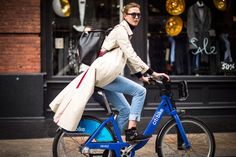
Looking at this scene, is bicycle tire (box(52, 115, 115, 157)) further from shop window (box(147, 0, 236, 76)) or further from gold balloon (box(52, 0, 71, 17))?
shop window (box(147, 0, 236, 76))

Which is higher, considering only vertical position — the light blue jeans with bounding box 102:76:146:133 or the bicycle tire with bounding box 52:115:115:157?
the light blue jeans with bounding box 102:76:146:133

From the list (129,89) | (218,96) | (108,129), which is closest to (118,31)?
(129,89)

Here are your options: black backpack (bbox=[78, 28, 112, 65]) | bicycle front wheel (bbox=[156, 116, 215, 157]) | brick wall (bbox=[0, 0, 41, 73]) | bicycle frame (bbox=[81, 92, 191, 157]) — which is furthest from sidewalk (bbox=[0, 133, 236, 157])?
black backpack (bbox=[78, 28, 112, 65])

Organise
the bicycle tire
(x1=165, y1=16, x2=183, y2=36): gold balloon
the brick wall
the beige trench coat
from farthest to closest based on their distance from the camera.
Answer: (x1=165, y1=16, x2=183, y2=36): gold balloon
the brick wall
the bicycle tire
the beige trench coat

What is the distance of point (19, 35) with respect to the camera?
28.7 feet

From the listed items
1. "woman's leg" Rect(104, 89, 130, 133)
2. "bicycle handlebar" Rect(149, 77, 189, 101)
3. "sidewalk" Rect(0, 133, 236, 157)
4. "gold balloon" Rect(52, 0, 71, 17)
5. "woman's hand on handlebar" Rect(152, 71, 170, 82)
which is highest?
"gold balloon" Rect(52, 0, 71, 17)

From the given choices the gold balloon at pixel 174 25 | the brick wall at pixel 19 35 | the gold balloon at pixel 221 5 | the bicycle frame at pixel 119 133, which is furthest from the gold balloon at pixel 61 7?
the bicycle frame at pixel 119 133

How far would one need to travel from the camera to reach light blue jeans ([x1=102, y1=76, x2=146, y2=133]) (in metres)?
5.50

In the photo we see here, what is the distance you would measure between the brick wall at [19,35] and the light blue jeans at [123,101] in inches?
138

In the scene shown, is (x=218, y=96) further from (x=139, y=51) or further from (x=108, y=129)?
(x=108, y=129)

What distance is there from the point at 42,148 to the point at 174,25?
4.25 meters

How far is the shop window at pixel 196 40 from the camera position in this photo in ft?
32.5

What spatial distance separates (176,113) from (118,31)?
4.06 feet

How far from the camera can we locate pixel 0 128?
8547mm
